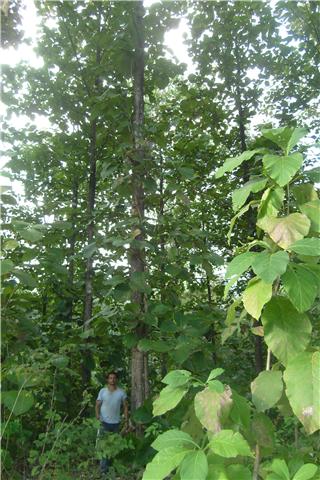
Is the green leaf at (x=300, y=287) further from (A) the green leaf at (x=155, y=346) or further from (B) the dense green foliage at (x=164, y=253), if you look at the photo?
(A) the green leaf at (x=155, y=346)

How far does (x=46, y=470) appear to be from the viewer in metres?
3.79

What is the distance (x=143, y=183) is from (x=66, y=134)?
2.66 meters

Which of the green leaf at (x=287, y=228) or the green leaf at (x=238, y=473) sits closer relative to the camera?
the green leaf at (x=238, y=473)

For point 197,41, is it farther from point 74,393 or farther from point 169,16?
point 74,393

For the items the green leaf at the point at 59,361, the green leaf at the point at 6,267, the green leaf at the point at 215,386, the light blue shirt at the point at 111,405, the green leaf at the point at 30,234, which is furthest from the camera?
the light blue shirt at the point at 111,405

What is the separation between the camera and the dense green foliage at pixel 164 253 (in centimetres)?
135

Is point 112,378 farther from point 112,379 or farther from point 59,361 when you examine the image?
point 59,361

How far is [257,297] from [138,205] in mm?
3222

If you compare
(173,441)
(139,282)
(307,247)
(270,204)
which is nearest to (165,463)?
(173,441)

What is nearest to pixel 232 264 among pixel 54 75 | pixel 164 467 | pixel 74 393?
pixel 164 467

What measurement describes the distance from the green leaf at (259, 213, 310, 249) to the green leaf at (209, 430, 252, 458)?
59cm

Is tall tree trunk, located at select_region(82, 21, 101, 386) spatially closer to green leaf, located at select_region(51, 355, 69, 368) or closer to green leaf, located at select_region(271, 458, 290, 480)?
green leaf, located at select_region(51, 355, 69, 368)

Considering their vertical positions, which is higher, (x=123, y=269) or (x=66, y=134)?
(x=66, y=134)

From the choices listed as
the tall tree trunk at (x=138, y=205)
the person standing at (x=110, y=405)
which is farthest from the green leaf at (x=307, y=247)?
the person standing at (x=110, y=405)
